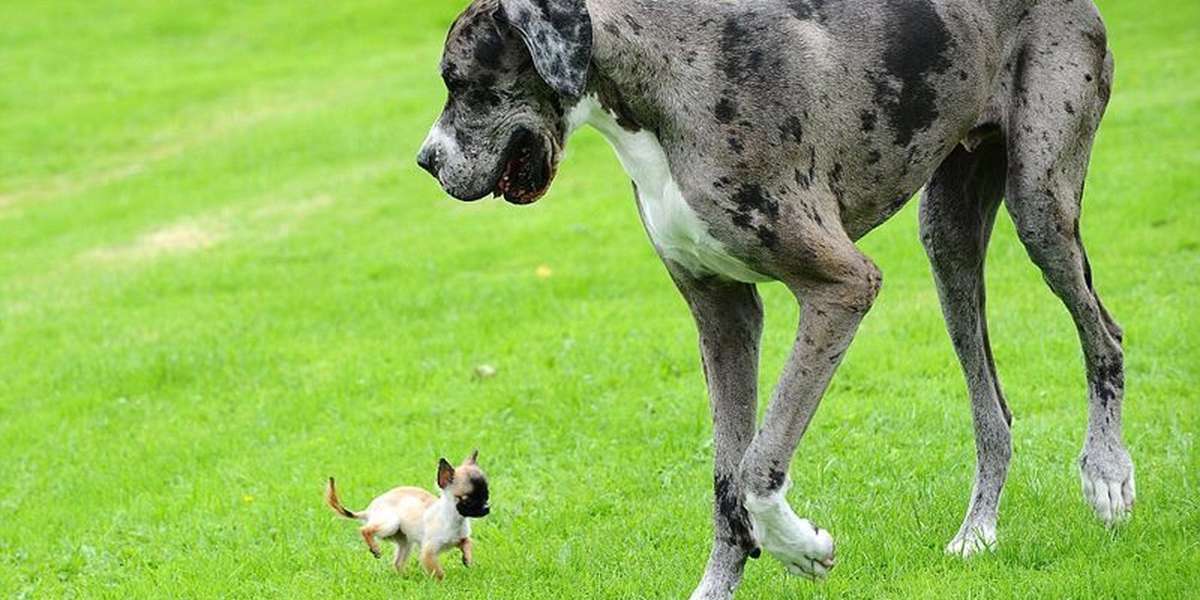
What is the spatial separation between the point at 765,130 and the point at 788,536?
1.28m

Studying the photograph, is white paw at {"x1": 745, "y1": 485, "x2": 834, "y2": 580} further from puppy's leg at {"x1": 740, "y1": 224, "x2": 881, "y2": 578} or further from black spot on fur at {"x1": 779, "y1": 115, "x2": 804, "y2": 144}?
black spot on fur at {"x1": 779, "y1": 115, "x2": 804, "y2": 144}

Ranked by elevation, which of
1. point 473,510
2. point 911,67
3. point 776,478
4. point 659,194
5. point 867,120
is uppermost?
point 911,67

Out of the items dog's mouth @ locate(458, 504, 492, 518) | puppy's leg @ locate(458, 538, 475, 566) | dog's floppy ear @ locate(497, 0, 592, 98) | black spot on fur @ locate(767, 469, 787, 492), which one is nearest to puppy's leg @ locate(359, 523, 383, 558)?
puppy's leg @ locate(458, 538, 475, 566)

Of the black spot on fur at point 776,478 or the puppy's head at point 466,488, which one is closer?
the black spot on fur at point 776,478

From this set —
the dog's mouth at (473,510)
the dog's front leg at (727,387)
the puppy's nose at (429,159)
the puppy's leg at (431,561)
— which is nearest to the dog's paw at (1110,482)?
the dog's front leg at (727,387)

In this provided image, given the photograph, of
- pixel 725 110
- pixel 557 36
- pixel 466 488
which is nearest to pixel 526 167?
pixel 557 36

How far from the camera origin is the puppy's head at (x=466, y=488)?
21.0 feet

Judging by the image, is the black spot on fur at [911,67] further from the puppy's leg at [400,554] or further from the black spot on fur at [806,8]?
the puppy's leg at [400,554]

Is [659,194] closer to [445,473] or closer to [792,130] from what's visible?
[792,130]

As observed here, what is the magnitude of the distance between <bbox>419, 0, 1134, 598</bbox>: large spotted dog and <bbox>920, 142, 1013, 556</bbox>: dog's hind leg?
0.42 metres

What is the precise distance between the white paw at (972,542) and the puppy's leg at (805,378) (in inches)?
48.4

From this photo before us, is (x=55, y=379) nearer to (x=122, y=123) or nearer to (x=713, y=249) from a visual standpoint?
(x=713, y=249)

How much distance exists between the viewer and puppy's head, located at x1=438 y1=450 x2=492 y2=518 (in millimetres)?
6414

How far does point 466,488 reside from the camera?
6.43 m
